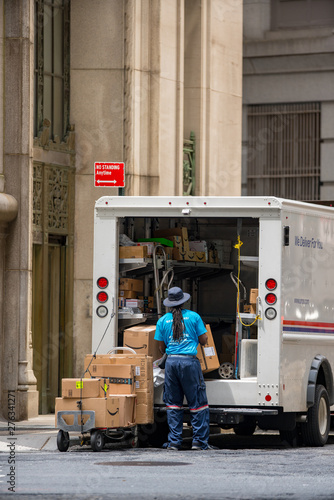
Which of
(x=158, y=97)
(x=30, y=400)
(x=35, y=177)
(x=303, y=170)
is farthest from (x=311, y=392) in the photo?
(x=303, y=170)

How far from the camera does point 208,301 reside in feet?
51.9

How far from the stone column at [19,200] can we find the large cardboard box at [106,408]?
405 cm

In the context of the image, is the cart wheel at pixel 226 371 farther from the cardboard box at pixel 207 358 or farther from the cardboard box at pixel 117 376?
the cardboard box at pixel 117 376

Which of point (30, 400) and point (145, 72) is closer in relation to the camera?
point (30, 400)

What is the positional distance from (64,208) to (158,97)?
2.38 meters

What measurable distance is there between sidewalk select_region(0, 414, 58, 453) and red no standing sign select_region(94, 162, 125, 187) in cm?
327

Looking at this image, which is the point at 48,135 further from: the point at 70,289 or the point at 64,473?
the point at 64,473

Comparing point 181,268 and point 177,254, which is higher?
point 177,254

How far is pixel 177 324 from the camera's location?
13305mm

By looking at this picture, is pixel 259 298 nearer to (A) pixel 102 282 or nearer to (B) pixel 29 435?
(A) pixel 102 282

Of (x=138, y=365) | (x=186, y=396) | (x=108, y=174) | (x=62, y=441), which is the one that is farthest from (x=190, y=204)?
(x=108, y=174)

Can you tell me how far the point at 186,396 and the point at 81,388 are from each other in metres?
1.14

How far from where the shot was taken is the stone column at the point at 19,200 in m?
16.8

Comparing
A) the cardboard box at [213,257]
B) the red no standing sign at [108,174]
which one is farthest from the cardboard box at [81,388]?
the red no standing sign at [108,174]
